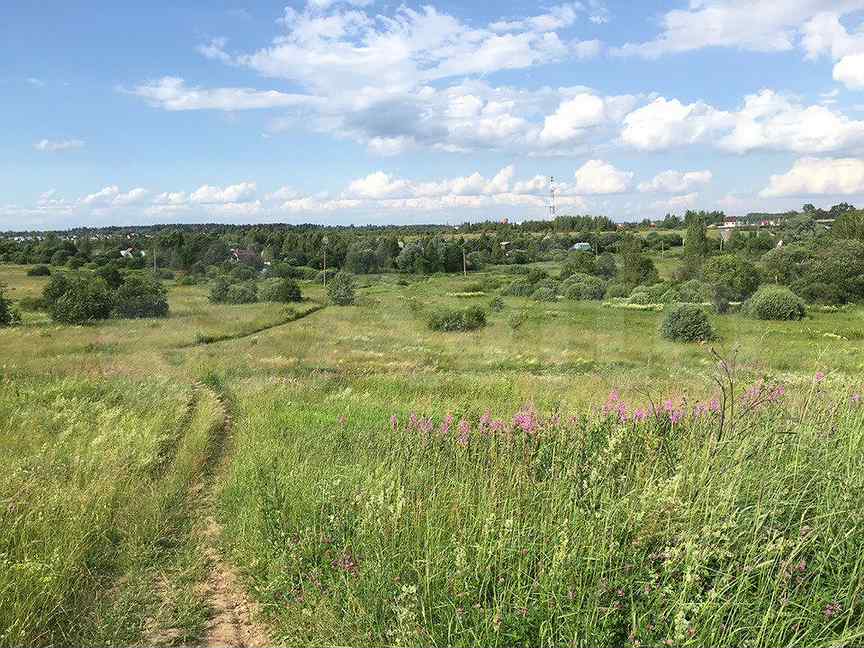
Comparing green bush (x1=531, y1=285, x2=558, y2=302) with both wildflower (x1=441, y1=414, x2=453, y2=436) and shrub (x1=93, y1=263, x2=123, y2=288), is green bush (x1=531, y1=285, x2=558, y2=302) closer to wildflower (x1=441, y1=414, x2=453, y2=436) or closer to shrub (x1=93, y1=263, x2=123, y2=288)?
shrub (x1=93, y1=263, x2=123, y2=288)

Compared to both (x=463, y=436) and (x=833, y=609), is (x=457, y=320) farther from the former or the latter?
(x=833, y=609)

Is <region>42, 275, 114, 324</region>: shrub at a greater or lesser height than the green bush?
greater

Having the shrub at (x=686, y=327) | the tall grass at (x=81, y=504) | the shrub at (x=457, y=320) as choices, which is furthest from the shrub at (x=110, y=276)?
the shrub at (x=686, y=327)

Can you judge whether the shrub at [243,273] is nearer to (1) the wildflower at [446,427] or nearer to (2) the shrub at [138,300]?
(2) the shrub at [138,300]

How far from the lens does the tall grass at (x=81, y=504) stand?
12.6ft

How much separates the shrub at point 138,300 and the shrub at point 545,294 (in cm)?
2727

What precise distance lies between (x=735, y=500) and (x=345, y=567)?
2.48 meters

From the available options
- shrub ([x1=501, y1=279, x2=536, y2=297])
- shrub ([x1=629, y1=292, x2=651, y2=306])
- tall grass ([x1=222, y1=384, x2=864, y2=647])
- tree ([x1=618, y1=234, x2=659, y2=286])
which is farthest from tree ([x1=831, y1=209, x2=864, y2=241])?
tall grass ([x1=222, y1=384, x2=864, y2=647])

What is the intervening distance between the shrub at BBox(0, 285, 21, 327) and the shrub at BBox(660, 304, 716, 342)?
33118 millimetres

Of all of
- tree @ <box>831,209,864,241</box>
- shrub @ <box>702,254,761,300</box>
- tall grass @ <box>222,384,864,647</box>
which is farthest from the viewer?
tree @ <box>831,209,864,241</box>

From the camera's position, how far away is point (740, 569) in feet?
10.5

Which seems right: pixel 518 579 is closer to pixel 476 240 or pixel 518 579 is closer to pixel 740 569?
pixel 740 569

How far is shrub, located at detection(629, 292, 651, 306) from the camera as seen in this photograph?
41.9 meters

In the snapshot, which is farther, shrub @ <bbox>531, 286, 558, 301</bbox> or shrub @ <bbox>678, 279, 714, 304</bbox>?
shrub @ <bbox>531, 286, 558, 301</bbox>
